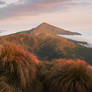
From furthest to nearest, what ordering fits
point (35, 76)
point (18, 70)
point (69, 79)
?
point (35, 76)
point (18, 70)
point (69, 79)

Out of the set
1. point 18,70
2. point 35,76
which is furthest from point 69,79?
point 18,70

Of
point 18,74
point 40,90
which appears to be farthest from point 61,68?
point 18,74

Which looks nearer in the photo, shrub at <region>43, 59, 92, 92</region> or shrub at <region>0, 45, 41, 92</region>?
shrub at <region>43, 59, 92, 92</region>

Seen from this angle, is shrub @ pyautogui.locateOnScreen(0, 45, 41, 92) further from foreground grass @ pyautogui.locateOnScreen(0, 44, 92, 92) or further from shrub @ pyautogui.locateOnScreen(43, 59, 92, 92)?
shrub @ pyautogui.locateOnScreen(43, 59, 92, 92)

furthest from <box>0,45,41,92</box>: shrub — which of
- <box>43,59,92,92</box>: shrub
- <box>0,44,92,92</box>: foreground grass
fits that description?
<box>43,59,92,92</box>: shrub

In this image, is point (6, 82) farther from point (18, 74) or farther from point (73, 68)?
point (73, 68)

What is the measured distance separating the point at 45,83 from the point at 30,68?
78 cm

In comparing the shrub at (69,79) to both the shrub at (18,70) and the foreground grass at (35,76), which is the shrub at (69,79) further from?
the shrub at (18,70)

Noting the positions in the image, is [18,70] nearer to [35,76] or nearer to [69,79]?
[35,76]

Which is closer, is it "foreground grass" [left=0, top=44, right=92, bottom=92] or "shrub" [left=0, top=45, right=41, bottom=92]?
"foreground grass" [left=0, top=44, right=92, bottom=92]

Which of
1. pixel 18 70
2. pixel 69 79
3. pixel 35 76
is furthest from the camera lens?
pixel 35 76

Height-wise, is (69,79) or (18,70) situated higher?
(18,70)

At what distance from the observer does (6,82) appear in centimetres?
525

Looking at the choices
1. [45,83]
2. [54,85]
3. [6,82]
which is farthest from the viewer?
[45,83]
